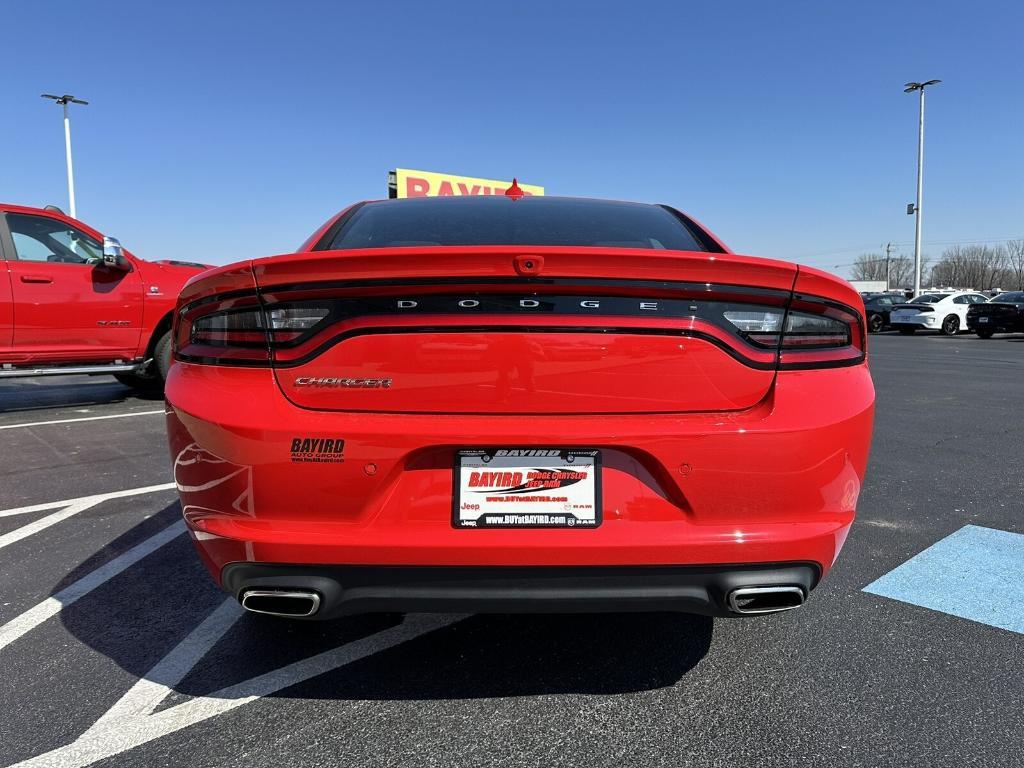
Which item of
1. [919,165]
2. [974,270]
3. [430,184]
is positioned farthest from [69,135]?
[974,270]

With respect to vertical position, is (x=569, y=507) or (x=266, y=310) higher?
(x=266, y=310)

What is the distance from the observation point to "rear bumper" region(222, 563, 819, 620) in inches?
67.4

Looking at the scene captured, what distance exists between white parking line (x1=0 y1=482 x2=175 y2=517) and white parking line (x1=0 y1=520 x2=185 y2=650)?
748 millimetres

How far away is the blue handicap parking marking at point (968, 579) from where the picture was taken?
8.33 feet

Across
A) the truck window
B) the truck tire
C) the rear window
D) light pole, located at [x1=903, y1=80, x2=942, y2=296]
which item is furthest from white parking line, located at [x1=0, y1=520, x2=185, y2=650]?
light pole, located at [x1=903, y1=80, x2=942, y2=296]

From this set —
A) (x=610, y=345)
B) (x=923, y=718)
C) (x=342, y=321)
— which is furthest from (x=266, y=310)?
(x=923, y=718)

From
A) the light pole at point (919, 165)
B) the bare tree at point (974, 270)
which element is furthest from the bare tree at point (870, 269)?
the light pole at point (919, 165)

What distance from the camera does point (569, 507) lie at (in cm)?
171

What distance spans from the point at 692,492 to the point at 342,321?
1.01 meters

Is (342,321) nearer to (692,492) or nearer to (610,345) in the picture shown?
(610,345)

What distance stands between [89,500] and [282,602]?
2800 millimetres

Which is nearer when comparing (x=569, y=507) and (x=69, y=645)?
(x=569, y=507)

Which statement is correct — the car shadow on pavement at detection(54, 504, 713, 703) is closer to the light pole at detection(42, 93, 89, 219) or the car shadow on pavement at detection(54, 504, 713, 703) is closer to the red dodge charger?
the red dodge charger

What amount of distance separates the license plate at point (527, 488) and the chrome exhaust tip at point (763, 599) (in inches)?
16.7
